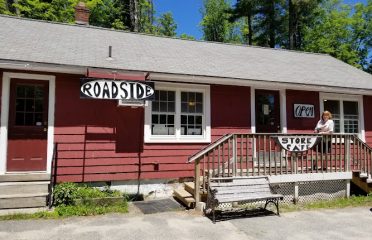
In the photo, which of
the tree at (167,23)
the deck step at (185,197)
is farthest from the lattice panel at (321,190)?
the tree at (167,23)

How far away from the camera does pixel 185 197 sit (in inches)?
307

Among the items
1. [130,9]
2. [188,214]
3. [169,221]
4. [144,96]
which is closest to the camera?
[169,221]

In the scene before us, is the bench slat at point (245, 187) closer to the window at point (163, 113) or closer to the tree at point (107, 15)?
the window at point (163, 113)

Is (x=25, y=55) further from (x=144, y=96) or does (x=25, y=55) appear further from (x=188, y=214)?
(x=188, y=214)

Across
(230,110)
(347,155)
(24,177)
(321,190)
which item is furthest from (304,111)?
(24,177)

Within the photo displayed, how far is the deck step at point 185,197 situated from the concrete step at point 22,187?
304 centimetres

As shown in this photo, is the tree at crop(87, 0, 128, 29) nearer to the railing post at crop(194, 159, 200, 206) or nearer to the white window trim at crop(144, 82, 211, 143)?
the white window trim at crop(144, 82, 211, 143)

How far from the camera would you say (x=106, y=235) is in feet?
18.4

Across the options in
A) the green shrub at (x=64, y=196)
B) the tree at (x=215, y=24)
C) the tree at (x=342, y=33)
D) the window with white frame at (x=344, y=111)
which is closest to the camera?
the green shrub at (x=64, y=196)

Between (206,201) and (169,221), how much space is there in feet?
3.63

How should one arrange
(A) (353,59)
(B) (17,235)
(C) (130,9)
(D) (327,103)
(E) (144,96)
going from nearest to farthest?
(B) (17,235) → (E) (144,96) → (D) (327,103) → (C) (130,9) → (A) (353,59)

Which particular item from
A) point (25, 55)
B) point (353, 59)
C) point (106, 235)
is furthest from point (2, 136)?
point (353, 59)

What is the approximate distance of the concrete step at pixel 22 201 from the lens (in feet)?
22.3

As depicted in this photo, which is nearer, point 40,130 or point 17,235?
point 17,235
